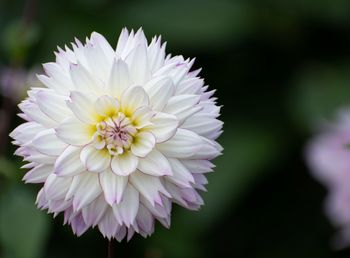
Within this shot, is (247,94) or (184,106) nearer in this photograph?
(184,106)

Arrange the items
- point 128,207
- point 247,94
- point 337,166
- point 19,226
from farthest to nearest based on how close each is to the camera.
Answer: point 247,94 < point 337,166 < point 19,226 < point 128,207

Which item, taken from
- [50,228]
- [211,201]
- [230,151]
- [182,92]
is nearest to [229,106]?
[230,151]

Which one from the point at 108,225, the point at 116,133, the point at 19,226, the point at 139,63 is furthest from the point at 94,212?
the point at 19,226

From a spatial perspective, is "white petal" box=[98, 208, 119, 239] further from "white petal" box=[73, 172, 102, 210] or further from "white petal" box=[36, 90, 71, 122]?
"white petal" box=[36, 90, 71, 122]

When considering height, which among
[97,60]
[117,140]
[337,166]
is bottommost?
[117,140]

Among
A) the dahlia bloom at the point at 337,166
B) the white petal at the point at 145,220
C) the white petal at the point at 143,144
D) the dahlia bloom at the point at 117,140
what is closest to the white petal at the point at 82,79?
the dahlia bloom at the point at 117,140

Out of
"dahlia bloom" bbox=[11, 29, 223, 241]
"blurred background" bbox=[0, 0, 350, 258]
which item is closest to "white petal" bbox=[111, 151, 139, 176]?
"dahlia bloom" bbox=[11, 29, 223, 241]

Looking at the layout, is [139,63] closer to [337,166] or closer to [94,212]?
[94,212]
